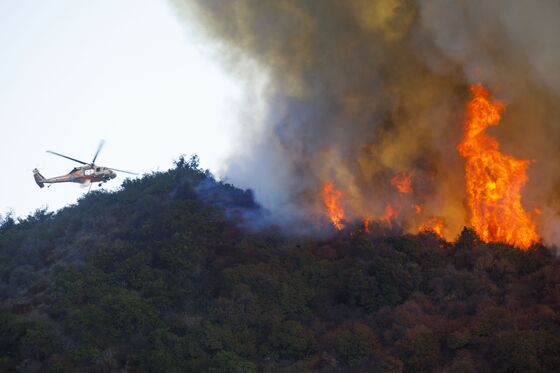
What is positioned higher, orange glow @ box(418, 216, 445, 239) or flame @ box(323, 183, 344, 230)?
flame @ box(323, 183, 344, 230)

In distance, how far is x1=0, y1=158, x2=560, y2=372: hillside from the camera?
169ft

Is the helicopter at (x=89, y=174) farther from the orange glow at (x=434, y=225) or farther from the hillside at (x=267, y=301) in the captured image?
the orange glow at (x=434, y=225)

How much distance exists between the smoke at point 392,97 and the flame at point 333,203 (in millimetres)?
620

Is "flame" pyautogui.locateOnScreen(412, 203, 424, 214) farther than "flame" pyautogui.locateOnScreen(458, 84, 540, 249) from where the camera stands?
Yes

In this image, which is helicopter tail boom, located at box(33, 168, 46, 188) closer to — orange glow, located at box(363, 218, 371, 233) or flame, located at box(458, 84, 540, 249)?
orange glow, located at box(363, 218, 371, 233)

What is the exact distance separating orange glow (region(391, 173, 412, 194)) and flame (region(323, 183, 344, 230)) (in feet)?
14.3

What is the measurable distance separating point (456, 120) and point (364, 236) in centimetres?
1165

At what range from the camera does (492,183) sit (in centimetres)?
6356

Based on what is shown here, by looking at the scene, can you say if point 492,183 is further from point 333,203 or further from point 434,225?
point 333,203

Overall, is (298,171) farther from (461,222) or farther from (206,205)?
(461,222)

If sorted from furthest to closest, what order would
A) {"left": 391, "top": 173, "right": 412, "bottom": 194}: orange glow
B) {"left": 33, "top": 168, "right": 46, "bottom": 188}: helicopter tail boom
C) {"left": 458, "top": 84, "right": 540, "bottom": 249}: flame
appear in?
{"left": 33, "top": 168, "right": 46, "bottom": 188}: helicopter tail boom
{"left": 391, "top": 173, "right": 412, "bottom": 194}: orange glow
{"left": 458, "top": 84, "right": 540, "bottom": 249}: flame

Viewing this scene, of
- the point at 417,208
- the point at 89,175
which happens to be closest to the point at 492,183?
the point at 417,208

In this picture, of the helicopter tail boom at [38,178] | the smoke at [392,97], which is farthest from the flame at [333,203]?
the helicopter tail boom at [38,178]

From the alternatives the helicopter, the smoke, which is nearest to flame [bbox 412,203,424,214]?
the smoke
